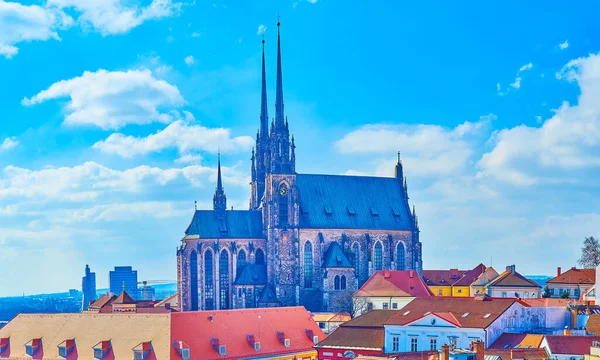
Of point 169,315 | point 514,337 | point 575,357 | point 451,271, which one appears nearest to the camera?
point 575,357

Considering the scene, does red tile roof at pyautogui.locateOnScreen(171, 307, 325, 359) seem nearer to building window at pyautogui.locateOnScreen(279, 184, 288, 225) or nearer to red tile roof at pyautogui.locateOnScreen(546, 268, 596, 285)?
building window at pyautogui.locateOnScreen(279, 184, 288, 225)

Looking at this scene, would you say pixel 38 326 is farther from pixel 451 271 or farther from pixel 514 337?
pixel 451 271

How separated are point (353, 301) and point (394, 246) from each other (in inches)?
785

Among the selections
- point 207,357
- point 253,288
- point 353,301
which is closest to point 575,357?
point 207,357

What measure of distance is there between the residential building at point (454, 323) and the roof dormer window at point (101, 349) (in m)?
22.3

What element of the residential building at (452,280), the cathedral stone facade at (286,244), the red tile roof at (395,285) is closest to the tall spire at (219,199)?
the cathedral stone facade at (286,244)

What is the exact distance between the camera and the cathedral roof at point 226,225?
136875 millimetres

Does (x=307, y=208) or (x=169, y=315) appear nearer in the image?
(x=169, y=315)

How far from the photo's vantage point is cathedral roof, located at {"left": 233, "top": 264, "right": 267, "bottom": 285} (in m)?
135

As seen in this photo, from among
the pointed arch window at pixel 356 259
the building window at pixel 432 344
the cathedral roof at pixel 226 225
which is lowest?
the building window at pixel 432 344

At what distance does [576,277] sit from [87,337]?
272ft

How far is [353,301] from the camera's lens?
12538 centimetres

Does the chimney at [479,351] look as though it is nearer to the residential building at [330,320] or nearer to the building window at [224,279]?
the residential building at [330,320]

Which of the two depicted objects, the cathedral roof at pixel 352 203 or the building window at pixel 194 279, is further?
the cathedral roof at pixel 352 203
